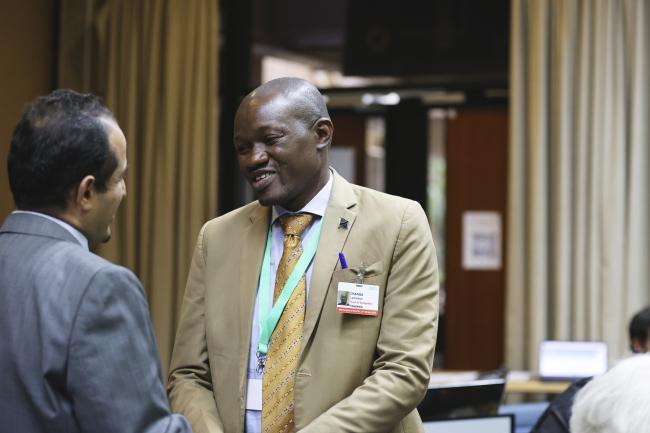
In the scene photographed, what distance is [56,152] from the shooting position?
1.74m

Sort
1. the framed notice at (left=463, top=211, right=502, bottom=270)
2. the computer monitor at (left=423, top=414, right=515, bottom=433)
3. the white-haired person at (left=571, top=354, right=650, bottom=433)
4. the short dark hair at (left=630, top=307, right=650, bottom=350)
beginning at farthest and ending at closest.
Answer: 1. the framed notice at (left=463, top=211, right=502, bottom=270)
2. the short dark hair at (left=630, top=307, right=650, bottom=350)
3. the computer monitor at (left=423, top=414, right=515, bottom=433)
4. the white-haired person at (left=571, top=354, right=650, bottom=433)

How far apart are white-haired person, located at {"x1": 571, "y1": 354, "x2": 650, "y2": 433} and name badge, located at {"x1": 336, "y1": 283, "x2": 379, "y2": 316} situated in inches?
20.7

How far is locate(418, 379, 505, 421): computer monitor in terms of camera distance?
328 cm

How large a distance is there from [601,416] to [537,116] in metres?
3.92

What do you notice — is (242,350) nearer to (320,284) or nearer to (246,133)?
(320,284)

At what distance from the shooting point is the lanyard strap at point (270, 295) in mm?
2346

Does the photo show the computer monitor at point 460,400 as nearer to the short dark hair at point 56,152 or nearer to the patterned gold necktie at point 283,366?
the patterned gold necktie at point 283,366

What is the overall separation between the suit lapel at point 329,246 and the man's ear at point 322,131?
12cm

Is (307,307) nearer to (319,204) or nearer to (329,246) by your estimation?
(329,246)

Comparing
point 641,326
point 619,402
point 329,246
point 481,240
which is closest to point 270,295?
point 329,246

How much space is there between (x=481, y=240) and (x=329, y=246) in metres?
4.43

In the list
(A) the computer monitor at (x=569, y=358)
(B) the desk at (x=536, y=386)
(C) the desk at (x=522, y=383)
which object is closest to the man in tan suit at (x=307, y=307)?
(C) the desk at (x=522, y=383)

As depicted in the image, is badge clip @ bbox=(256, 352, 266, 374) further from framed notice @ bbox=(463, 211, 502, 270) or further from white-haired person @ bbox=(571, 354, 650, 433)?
framed notice @ bbox=(463, 211, 502, 270)

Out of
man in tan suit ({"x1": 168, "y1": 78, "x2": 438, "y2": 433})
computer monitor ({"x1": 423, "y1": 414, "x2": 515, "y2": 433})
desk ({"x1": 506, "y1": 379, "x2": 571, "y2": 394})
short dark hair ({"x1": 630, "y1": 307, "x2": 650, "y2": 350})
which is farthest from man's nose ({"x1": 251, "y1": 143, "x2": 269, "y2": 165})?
desk ({"x1": 506, "y1": 379, "x2": 571, "y2": 394})
